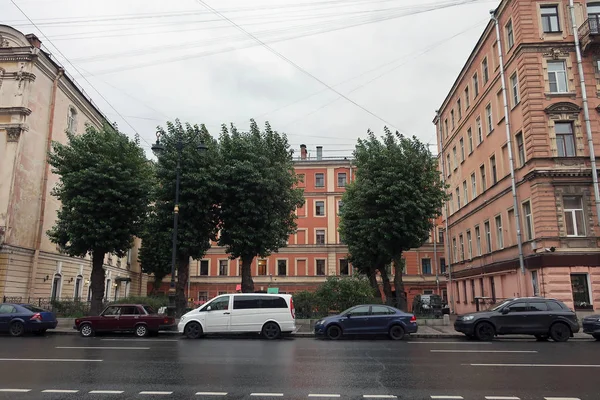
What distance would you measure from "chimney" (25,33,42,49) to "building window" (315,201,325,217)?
32.9 meters

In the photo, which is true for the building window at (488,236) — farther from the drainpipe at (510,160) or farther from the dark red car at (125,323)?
the dark red car at (125,323)

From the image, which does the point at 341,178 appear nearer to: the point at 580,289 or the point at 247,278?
the point at 247,278

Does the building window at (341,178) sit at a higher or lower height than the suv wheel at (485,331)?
higher

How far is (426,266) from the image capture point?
51.5 meters

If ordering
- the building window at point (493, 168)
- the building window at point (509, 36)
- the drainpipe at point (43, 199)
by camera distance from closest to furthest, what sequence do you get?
1. the building window at point (509, 36)
2. the drainpipe at point (43, 199)
3. the building window at point (493, 168)

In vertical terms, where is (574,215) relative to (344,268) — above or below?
above

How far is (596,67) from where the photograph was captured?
81.6 ft

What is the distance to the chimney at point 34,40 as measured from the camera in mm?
30391

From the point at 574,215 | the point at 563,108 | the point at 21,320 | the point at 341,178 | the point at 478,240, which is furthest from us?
the point at 341,178

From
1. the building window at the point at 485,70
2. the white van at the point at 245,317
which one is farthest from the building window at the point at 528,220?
the white van at the point at 245,317

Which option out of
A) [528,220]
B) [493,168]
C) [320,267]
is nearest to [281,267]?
[320,267]

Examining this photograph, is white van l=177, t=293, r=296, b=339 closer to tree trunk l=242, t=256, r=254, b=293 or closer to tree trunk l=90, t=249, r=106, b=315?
tree trunk l=242, t=256, r=254, b=293

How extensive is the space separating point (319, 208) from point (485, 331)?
37740 mm

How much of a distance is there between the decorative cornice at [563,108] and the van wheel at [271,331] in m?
18.7
